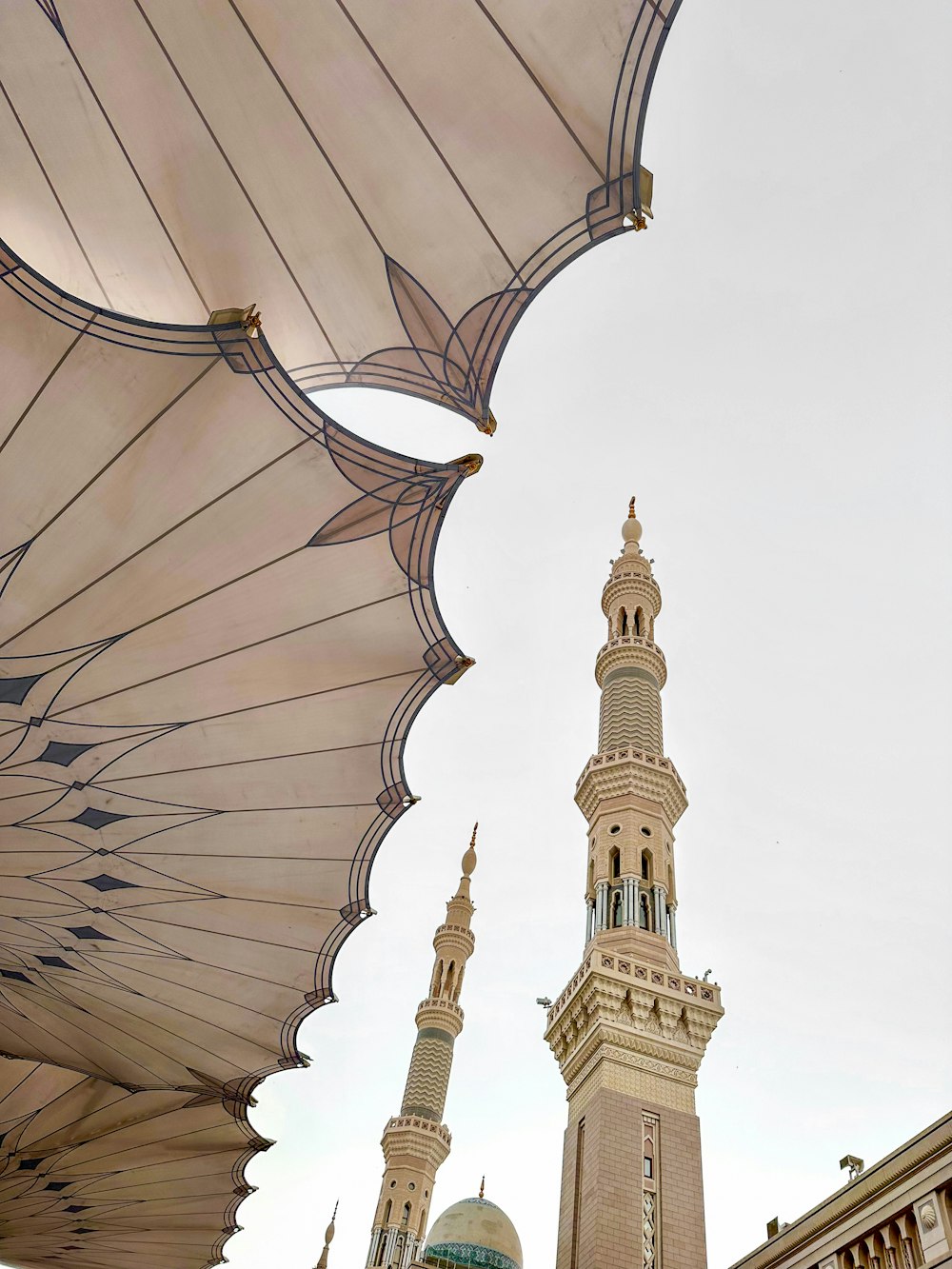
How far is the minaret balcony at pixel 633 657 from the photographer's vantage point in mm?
19406

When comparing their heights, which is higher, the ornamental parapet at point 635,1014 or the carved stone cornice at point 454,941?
the carved stone cornice at point 454,941

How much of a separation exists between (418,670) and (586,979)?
30.3 ft

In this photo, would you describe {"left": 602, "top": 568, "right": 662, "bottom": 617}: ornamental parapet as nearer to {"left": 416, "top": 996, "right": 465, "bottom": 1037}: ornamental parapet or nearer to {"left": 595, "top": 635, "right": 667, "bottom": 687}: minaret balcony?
{"left": 595, "top": 635, "right": 667, "bottom": 687}: minaret balcony

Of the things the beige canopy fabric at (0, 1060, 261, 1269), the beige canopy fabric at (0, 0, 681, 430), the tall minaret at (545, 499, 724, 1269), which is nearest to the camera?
the beige canopy fabric at (0, 0, 681, 430)

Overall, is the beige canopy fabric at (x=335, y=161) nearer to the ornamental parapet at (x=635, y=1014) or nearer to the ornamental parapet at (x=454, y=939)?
the ornamental parapet at (x=635, y=1014)

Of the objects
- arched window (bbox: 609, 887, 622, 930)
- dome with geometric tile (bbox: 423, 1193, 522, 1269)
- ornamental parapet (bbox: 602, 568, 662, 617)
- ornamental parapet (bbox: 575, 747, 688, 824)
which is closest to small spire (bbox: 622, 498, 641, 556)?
ornamental parapet (bbox: 602, 568, 662, 617)

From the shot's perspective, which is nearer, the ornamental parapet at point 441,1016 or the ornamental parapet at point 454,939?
the ornamental parapet at point 441,1016

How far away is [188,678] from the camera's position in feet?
20.6

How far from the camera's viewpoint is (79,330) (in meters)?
4.71

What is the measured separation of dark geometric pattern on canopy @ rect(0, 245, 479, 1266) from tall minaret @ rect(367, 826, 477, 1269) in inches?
605

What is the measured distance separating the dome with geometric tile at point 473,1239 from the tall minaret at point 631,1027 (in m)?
4.02

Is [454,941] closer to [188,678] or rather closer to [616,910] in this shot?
[616,910]

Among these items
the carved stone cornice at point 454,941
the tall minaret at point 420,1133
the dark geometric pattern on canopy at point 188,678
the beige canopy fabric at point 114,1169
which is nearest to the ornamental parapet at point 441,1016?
the tall minaret at point 420,1133

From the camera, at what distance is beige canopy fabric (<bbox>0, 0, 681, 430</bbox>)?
5.33 metres
